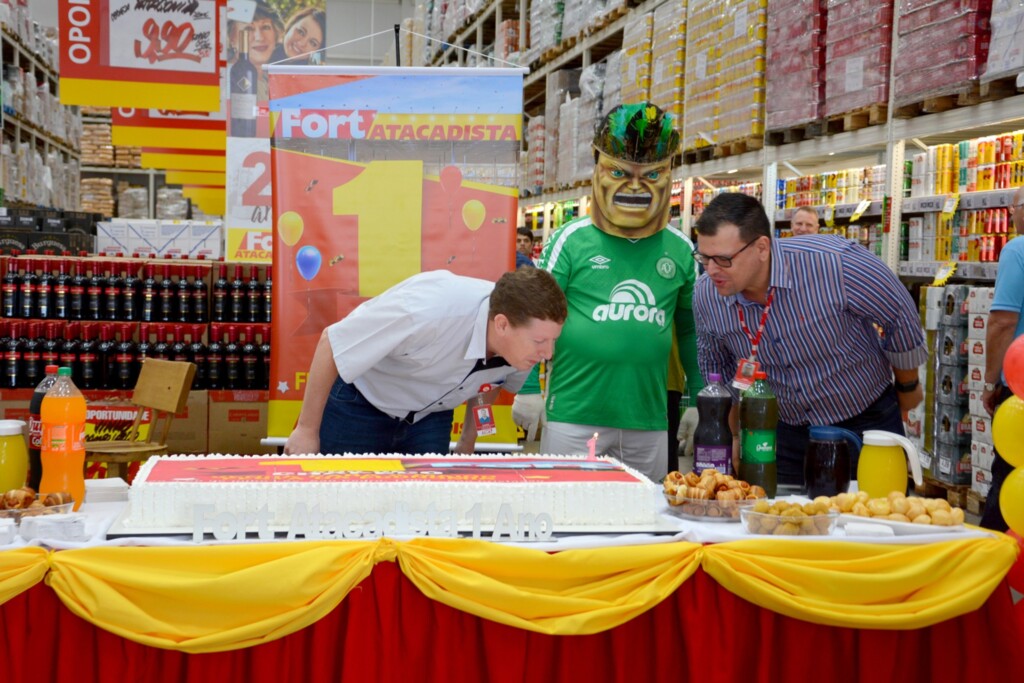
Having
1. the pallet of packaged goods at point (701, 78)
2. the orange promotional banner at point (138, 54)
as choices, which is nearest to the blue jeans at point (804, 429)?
the pallet of packaged goods at point (701, 78)

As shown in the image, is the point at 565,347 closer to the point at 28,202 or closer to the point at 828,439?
the point at 828,439

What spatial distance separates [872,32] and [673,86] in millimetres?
2152

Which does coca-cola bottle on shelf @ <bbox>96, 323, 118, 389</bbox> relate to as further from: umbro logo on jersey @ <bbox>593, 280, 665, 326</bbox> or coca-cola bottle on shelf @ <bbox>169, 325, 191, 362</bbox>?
umbro logo on jersey @ <bbox>593, 280, 665, 326</bbox>

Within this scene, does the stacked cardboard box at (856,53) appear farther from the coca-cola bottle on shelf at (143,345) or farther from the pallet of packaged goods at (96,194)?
the pallet of packaged goods at (96,194)

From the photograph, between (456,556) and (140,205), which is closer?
(456,556)

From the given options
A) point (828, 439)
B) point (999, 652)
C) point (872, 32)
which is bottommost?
point (999, 652)

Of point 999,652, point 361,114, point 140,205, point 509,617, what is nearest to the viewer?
point 509,617

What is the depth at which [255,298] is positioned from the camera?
7.38m

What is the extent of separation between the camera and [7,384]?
6875mm

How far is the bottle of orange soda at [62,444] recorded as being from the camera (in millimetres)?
2535

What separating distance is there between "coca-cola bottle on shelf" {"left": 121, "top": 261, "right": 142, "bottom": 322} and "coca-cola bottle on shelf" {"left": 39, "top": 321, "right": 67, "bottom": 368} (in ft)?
1.40

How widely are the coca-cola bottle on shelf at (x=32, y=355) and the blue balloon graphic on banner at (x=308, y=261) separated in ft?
9.11

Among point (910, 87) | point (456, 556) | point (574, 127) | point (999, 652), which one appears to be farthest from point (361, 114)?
point (574, 127)

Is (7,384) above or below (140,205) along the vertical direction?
below
